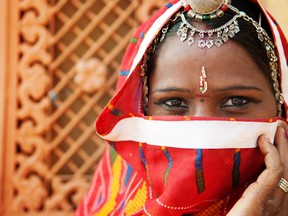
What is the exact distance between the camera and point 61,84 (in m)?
3.27

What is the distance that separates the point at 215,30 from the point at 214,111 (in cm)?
20

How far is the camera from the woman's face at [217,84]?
1.22 meters

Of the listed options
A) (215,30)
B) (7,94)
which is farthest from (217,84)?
(7,94)

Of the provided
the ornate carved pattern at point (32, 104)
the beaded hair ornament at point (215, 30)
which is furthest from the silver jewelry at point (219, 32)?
the ornate carved pattern at point (32, 104)

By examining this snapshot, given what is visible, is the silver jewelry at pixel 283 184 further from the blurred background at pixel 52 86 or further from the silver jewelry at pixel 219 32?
the blurred background at pixel 52 86

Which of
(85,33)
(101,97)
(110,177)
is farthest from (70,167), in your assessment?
(110,177)

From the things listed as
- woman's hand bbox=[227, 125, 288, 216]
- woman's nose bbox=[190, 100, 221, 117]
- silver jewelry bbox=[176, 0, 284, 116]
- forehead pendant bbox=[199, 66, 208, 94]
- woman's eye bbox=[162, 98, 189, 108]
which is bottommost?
woman's hand bbox=[227, 125, 288, 216]

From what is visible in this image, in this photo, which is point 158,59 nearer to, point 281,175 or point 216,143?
point 216,143

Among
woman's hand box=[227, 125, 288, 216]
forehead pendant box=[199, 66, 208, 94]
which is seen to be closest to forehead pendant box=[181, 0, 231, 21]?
forehead pendant box=[199, 66, 208, 94]

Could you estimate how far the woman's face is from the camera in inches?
48.1

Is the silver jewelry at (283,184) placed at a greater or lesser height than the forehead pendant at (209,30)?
lesser

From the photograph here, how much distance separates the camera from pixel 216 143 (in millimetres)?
1197

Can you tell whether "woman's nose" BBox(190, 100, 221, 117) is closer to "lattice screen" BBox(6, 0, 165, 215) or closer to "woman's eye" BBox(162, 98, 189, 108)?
"woman's eye" BBox(162, 98, 189, 108)

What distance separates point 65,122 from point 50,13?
0.73m
